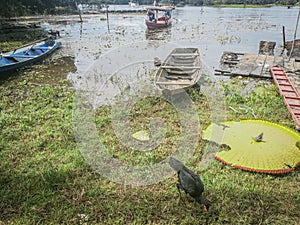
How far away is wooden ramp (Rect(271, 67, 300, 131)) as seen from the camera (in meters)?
4.42

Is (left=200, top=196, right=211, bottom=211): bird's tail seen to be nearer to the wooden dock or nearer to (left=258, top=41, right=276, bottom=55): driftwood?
the wooden dock

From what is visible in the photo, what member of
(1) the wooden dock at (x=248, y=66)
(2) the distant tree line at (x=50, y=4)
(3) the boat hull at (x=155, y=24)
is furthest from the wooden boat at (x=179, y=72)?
(2) the distant tree line at (x=50, y=4)

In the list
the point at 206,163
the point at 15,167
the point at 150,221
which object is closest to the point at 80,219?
the point at 150,221

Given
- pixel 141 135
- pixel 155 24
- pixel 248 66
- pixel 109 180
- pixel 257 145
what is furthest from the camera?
pixel 155 24

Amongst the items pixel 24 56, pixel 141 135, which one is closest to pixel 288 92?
pixel 141 135

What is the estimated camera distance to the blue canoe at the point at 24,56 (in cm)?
743

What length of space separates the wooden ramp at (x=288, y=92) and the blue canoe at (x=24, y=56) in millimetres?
8033

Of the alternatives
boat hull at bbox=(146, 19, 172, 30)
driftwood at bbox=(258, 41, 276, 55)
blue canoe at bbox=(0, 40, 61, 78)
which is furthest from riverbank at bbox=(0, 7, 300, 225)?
boat hull at bbox=(146, 19, 172, 30)

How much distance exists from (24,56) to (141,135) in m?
7.08

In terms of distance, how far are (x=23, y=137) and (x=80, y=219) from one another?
2.23m

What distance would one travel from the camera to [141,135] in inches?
157

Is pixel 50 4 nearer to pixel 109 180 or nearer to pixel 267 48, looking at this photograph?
pixel 267 48

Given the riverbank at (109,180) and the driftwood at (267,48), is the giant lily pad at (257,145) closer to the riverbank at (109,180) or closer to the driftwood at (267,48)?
the riverbank at (109,180)

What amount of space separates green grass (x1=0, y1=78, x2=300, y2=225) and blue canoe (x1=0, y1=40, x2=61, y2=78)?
3.92 m
